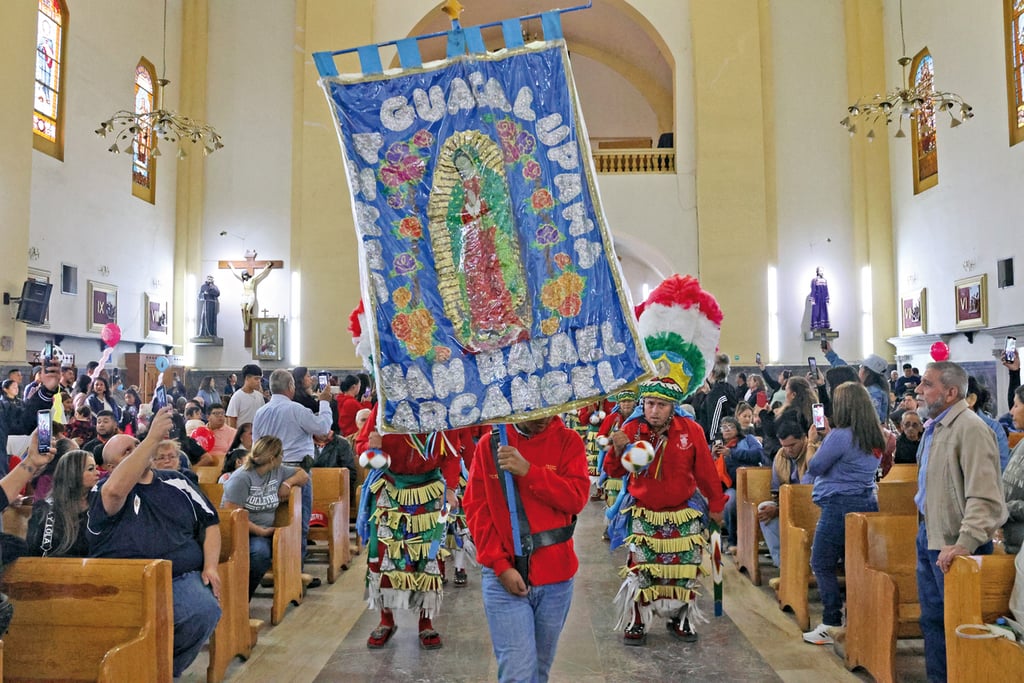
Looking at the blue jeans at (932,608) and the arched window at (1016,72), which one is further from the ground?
the arched window at (1016,72)

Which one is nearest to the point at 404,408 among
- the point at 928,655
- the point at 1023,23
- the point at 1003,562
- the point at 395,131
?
the point at 395,131

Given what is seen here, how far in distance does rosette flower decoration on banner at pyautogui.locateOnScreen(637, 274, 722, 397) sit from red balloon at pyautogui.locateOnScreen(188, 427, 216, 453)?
4465mm

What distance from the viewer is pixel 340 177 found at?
18.6m

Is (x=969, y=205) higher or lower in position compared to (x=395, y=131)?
higher

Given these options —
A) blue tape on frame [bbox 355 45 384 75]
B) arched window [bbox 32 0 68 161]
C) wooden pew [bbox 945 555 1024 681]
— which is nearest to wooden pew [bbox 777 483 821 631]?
wooden pew [bbox 945 555 1024 681]

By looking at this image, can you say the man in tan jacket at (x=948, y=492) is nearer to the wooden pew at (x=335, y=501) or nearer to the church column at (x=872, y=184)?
Answer: the wooden pew at (x=335, y=501)

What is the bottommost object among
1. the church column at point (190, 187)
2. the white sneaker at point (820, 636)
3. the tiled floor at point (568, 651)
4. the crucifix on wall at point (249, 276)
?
the tiled floor at point (568, 651)

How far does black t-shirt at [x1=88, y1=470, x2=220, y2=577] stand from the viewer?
4.11 metres

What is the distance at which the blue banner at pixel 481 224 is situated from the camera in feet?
10.7

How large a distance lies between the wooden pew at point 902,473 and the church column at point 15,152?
1166 centimetres

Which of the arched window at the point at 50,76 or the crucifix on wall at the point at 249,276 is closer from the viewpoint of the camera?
the arched window at the point at 50,76

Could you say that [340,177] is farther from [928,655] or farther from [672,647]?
[928,655]

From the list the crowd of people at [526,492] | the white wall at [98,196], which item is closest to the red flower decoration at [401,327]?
the crowd of people at [526,492]

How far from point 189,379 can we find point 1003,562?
1726cm
